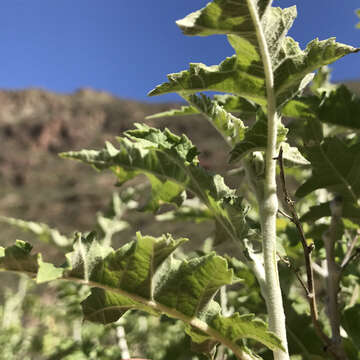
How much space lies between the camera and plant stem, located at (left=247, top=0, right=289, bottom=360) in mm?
761

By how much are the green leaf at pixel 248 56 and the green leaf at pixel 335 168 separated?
0.30 m

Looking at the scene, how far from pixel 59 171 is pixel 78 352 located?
36054 millimetres

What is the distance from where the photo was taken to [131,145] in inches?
36.7

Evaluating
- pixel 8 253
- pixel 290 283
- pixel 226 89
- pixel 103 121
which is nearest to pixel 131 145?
pixel 226 89

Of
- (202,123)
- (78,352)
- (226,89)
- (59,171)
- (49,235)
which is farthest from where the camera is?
(59,171)

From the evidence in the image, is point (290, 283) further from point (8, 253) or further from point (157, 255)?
point (8, 253)

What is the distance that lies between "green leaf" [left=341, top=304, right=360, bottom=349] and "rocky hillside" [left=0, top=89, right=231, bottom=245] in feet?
82.1

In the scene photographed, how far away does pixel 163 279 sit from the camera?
0.77 m

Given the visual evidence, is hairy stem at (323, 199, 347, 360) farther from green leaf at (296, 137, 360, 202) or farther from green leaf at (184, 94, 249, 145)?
green leaf at (184, 94, 249, 145)

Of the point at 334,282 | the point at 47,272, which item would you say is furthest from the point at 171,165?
the point at 334,282

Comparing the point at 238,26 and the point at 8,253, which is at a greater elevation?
the point at 238,26

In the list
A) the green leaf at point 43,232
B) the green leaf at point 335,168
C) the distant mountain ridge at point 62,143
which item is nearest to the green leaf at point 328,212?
the green leaf at point 335,168

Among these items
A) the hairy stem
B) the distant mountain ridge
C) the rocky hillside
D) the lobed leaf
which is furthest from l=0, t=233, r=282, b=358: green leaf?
the rocky hillside

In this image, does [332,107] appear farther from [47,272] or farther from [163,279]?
[47,272]
